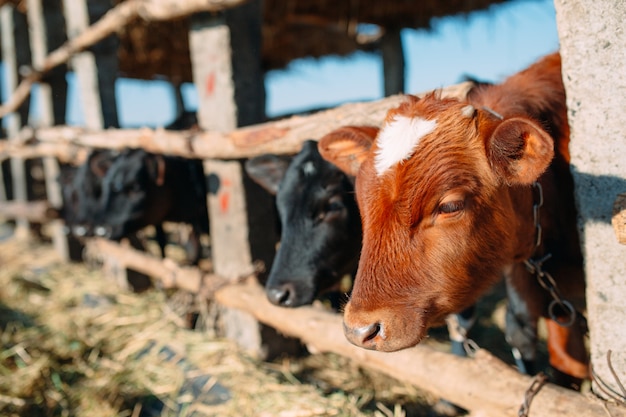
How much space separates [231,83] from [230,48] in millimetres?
219

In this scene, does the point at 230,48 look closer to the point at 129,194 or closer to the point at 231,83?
the point at 231,83

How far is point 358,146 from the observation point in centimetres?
213

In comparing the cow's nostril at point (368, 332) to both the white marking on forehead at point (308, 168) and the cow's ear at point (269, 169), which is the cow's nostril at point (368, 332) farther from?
the cow's ear at point (269, 169)

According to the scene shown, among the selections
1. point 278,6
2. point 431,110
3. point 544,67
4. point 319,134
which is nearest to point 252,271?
point 319,134

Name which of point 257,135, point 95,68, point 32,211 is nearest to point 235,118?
point 257,135

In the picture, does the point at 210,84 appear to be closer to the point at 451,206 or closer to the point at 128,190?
the point at 128,190

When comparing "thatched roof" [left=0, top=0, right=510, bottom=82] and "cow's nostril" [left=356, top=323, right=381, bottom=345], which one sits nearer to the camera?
"cow's nostril" [left=356, top=323, right=381, bottom=345]

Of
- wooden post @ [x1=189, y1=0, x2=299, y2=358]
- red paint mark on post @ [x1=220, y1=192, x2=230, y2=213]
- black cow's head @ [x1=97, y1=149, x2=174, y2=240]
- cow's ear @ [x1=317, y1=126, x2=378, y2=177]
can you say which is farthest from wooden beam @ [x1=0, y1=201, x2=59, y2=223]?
cow's ear @ [x1=317, y1=126, x2=378, y2=177]

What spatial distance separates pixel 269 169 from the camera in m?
3.00

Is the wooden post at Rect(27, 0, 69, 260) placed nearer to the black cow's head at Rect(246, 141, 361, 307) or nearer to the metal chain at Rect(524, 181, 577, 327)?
the black cow's head at Rect(246, 141, 361, 307)

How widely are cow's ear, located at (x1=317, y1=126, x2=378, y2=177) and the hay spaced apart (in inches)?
52.6

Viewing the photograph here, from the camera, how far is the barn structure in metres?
2.57

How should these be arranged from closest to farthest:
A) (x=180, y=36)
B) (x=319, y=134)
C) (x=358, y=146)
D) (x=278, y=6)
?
(x=358, y=146), (x=319, y=134), (x=278, y=6), (x=180, y=36)

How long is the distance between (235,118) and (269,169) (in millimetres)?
558
